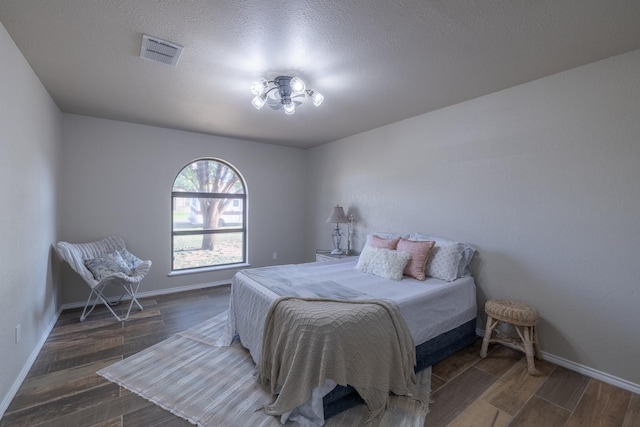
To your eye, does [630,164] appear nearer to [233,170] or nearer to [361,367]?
[361,367]

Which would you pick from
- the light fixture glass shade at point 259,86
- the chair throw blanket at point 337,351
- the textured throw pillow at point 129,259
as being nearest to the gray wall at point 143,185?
the textured throw pillow at point 129,259

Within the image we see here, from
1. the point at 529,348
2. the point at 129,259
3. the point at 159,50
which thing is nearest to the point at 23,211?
the point at 129,259

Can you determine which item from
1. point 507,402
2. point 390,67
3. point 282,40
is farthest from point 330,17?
point 507,402

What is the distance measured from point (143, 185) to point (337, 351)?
3.71 m

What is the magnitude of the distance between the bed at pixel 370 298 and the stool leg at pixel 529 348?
45 cm

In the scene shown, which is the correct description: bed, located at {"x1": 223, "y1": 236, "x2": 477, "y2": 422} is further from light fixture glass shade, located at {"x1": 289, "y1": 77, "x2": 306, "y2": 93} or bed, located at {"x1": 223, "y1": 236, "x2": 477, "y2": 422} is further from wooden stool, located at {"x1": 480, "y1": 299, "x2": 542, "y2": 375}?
light fixture glass shade, located at {"x1": 289, "y1": 77, "x2": 306, "y2": 93}

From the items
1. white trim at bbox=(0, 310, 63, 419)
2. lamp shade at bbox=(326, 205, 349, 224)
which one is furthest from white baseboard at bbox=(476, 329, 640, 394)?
white trim at bbox=(0, 310, 63, 419)

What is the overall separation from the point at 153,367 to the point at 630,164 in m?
3.99

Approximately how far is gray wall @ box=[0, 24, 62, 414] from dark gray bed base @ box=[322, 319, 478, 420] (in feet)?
6.82

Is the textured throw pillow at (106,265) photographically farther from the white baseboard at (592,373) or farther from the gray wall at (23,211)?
the white baseboard at (592,373)

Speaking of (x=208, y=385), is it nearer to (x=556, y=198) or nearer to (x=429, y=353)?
(x=429, y=353)

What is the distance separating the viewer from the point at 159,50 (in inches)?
79.0

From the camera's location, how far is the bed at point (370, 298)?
214 centimetres

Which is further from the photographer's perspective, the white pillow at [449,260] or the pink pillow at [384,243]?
the pink pillow at [384,243]
